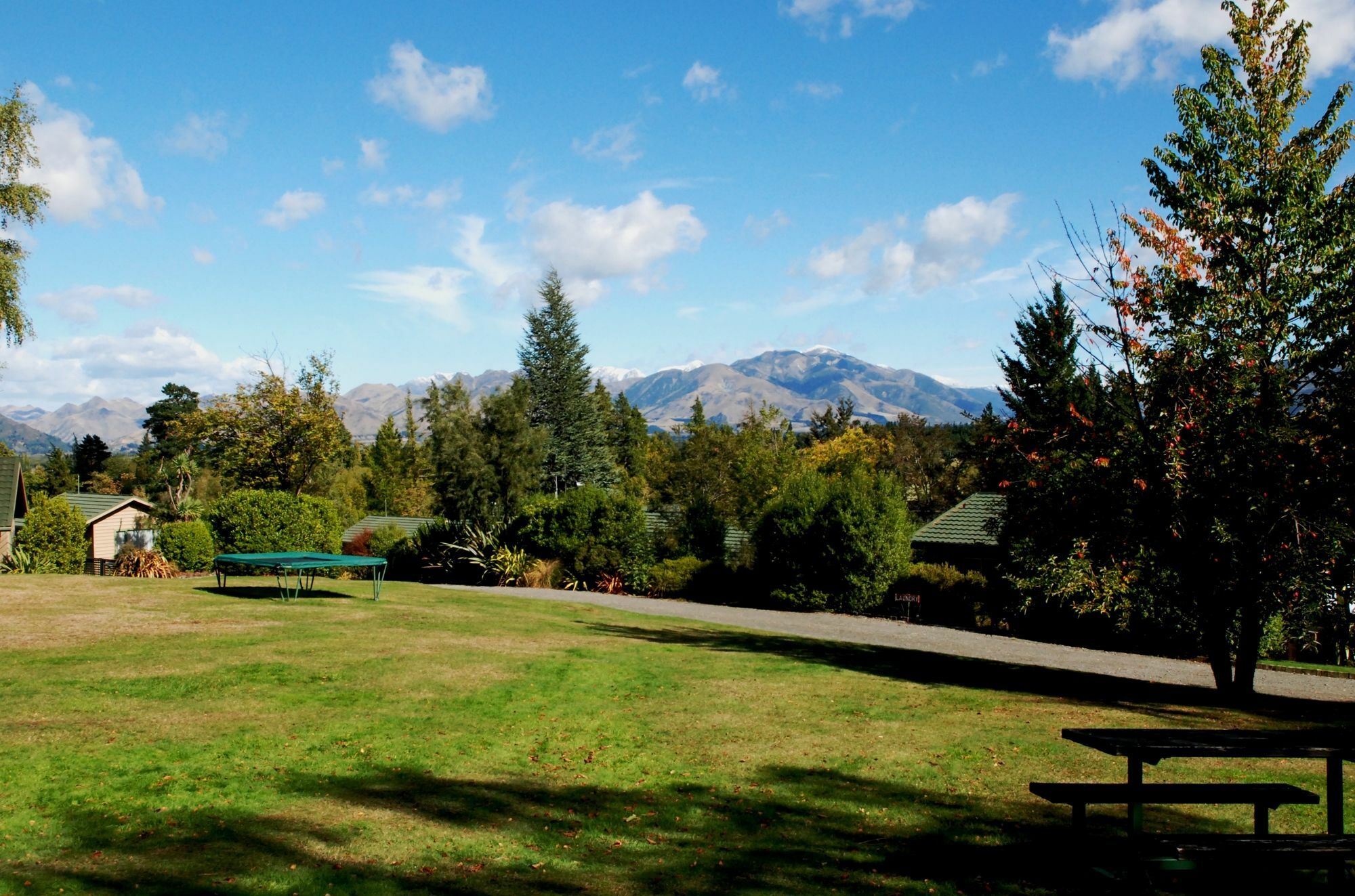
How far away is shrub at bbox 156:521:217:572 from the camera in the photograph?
2898cm

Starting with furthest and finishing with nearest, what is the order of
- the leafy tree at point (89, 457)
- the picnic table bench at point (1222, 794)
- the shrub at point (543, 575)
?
the leafy tree at point (89, 457) < the shrub at point (543, 575) < the picnic table bench at point (1222, 794)

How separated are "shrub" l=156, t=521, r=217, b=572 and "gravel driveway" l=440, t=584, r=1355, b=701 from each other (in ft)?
27.4

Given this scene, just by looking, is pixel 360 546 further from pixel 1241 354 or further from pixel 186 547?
pixel 1241 354

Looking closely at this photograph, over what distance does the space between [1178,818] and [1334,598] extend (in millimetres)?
7779

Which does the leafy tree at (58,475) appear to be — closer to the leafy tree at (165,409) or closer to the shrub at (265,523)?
the leafy tree at (165,409)

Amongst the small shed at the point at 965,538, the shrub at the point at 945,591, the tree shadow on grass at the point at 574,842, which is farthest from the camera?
the small shed at the point at 965,538

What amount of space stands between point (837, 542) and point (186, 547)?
20.5m

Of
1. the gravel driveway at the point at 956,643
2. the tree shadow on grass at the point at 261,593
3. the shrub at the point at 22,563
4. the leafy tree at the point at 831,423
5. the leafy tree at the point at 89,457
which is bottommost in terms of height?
the gravel driveway at the point at 956,643

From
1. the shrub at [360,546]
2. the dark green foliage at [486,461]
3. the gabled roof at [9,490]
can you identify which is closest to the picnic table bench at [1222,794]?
the gabled roof at [9,490]

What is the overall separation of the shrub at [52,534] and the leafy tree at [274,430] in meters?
9.53

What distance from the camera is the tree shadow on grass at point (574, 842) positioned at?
575 centimetres

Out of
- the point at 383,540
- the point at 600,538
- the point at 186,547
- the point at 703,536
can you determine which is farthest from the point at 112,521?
the point at 703,536

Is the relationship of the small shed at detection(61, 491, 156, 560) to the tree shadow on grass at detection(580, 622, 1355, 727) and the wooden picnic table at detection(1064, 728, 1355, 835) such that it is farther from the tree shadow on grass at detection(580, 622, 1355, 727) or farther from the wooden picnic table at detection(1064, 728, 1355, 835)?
the wooden picnic table at detection(1064, 728, 1355, 835)

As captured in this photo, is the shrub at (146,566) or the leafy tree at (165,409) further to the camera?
the leafy tree at (165,409)
